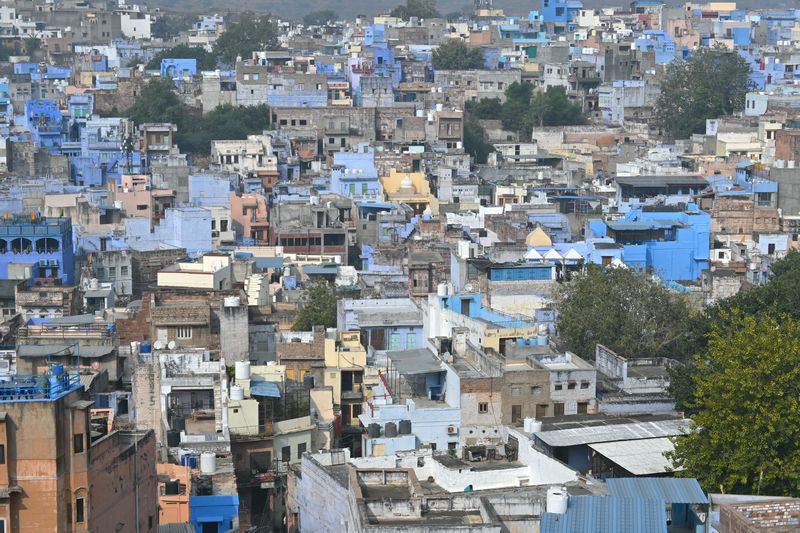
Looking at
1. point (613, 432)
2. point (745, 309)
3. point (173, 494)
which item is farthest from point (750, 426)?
point (745, 309)

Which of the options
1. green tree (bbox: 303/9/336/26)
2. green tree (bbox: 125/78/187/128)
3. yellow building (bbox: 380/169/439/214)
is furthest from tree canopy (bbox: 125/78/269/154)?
green tree (bbox: 303/9/336/26)

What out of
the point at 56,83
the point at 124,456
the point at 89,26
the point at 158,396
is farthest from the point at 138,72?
Answer: the point at 124,456

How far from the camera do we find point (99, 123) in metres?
63.0

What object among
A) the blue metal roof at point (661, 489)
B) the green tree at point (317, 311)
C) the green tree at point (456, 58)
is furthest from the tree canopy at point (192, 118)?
the blue metal roof at point (661, 489)

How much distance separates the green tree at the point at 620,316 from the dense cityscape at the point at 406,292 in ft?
0.27

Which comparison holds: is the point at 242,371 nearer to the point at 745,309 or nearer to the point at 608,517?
the point at 745,309

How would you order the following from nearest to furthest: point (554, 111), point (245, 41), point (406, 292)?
point (406, 292), point (554, 111), point (245, 41)

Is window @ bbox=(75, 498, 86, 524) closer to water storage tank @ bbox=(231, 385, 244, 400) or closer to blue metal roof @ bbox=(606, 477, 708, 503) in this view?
blue metal roof @ bbox=(606, 477, 708, 503)

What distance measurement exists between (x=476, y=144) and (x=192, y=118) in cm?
1146

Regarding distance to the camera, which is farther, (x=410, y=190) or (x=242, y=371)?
(x=410, y=190)

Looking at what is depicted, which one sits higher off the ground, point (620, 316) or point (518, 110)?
point (518, 110)

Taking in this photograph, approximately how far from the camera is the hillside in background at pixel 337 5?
15662cm

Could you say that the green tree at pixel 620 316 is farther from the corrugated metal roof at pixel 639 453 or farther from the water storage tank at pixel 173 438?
the water storage tank at pixel 173 438

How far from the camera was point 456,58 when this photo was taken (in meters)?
81.1
